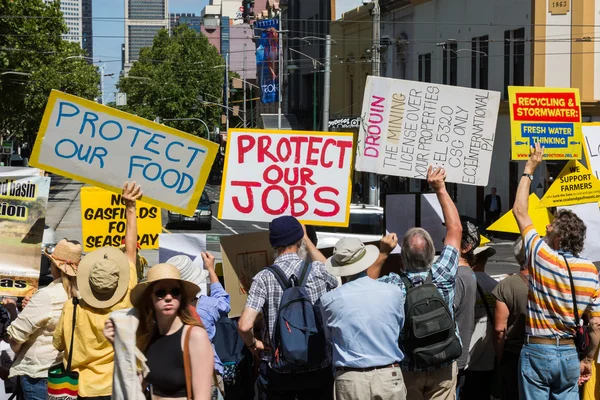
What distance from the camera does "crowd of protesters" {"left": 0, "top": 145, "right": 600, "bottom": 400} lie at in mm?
5574

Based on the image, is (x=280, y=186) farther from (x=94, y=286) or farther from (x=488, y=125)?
(x=94, y=286)

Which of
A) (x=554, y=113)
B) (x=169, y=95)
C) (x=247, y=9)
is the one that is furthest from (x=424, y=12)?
(x=247, y=9)

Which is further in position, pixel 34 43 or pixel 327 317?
pixel 34 43

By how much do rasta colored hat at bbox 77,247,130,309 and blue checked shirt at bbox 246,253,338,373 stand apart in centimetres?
73

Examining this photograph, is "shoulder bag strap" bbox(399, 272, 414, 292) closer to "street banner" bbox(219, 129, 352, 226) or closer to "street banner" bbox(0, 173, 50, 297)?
"street banner" bbox(219, 129, 352, 226)

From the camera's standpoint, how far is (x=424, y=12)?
43.4m

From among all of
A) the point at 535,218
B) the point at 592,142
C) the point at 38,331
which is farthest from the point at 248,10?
the point at 38,331

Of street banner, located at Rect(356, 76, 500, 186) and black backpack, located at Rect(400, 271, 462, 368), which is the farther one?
street banner, located at Rect(356, 76, 500, 186)

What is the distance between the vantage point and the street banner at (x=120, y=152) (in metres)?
7.21

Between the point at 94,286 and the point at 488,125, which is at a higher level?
the point at 488,125

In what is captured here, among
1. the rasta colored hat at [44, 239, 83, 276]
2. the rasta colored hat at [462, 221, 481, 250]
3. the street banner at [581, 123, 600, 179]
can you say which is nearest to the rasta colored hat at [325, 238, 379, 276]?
the rasta colored hat at [462, 221, 481, 250]

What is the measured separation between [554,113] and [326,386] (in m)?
3.65

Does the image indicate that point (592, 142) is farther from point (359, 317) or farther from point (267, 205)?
point (359, 317)

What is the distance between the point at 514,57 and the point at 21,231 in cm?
2912
